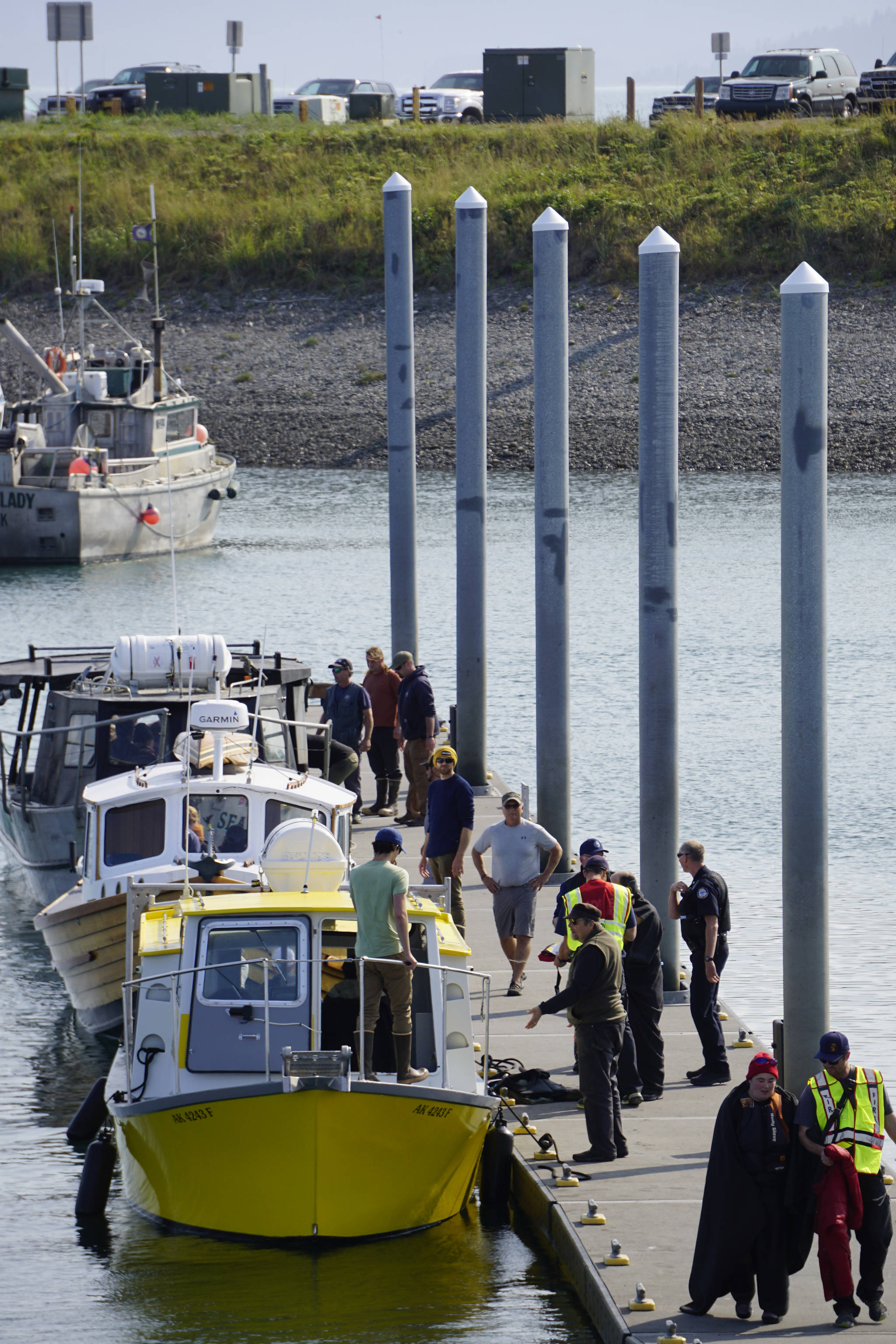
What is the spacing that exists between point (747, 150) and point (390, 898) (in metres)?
53.2

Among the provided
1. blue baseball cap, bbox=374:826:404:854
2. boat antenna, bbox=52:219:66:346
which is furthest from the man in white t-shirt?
boat antenna, bbox=52:219:66:346

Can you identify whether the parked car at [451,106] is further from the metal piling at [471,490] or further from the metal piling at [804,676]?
the metal piling at [804,676]

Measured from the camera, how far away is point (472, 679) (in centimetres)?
2025

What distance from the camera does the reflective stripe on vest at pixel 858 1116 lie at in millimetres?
8664

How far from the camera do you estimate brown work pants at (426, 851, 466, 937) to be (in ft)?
47.5

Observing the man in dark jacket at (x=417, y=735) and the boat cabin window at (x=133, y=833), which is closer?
the boat cabin window at (x=133, y=833)

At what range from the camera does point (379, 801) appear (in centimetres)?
1925

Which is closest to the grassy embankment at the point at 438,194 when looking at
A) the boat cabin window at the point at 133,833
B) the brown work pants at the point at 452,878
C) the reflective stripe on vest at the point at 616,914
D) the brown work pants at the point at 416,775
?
the brown work pants at the point at 416,775

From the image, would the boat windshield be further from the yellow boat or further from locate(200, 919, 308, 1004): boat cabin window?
locate(200, 919, 308, 1004): boat cabin window

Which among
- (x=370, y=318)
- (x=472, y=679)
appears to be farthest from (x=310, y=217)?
(x=472, y=679)

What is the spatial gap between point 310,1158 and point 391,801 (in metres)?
9.48

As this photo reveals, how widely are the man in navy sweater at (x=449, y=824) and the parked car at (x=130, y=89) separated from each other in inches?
2594

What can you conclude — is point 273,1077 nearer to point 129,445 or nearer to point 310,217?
point 129,445

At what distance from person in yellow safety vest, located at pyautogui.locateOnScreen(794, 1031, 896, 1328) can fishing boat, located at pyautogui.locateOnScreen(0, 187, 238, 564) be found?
109 ft
